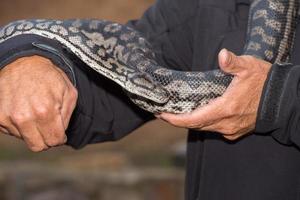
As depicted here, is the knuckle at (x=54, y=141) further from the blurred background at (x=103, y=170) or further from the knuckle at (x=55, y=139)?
the blurred background at (x=103, y=170)

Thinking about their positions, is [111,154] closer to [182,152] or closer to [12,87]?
[182,152]

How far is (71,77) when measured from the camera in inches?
155

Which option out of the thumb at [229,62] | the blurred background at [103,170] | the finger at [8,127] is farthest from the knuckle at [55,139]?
the blurred background at [103,170]

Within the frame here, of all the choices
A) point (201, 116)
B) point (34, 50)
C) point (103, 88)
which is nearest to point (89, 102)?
point (103, 88)

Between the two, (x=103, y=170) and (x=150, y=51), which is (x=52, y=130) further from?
(x=103, y=170)

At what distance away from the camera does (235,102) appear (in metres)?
3.80

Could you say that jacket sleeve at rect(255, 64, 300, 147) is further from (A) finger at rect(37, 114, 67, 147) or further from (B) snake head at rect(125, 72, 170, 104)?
(A) finger at rect(37, 114, 67, 147)

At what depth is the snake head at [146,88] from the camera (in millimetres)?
3756

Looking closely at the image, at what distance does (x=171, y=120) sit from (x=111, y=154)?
25.2 feet

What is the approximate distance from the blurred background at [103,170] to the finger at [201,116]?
546cm

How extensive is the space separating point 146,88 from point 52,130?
555mm

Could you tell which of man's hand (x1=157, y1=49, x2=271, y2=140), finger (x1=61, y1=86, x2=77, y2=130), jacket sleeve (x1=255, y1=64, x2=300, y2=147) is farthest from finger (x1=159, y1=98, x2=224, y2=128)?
finger (x1=61, y1=86, x2=77, y2=130)

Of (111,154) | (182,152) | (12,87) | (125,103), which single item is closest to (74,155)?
(111,154)

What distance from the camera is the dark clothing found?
380 centimetres
